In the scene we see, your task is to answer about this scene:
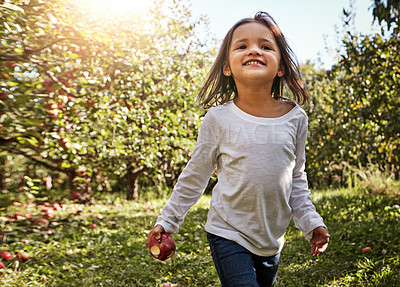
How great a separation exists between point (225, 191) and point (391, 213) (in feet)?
12.1

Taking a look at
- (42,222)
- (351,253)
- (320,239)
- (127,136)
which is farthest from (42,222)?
(320,239)

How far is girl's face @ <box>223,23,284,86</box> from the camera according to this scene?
160 cm

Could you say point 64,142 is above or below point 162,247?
below

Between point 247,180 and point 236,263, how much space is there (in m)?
0.33

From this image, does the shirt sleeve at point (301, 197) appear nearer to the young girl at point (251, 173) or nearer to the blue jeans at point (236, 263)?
the young girl at point (251, 173)

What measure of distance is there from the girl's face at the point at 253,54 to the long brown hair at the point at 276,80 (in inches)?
2.6

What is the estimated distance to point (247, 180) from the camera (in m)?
1.50

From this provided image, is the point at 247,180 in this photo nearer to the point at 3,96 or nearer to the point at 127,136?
the point at 3,96

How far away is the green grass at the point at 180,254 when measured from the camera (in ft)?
10.1

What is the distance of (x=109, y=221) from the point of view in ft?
17.6

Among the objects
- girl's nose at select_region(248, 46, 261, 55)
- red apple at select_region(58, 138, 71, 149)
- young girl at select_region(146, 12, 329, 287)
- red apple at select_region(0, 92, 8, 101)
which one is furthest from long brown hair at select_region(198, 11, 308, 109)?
red apple at select_region(58, 138, 71, 149)

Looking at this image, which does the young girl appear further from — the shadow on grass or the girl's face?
the shadow on grass

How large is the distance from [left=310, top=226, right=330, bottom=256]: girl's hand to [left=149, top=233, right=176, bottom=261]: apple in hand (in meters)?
0.64

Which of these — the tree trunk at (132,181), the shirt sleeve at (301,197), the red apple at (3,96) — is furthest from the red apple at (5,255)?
the tree trunk at (132,181)
